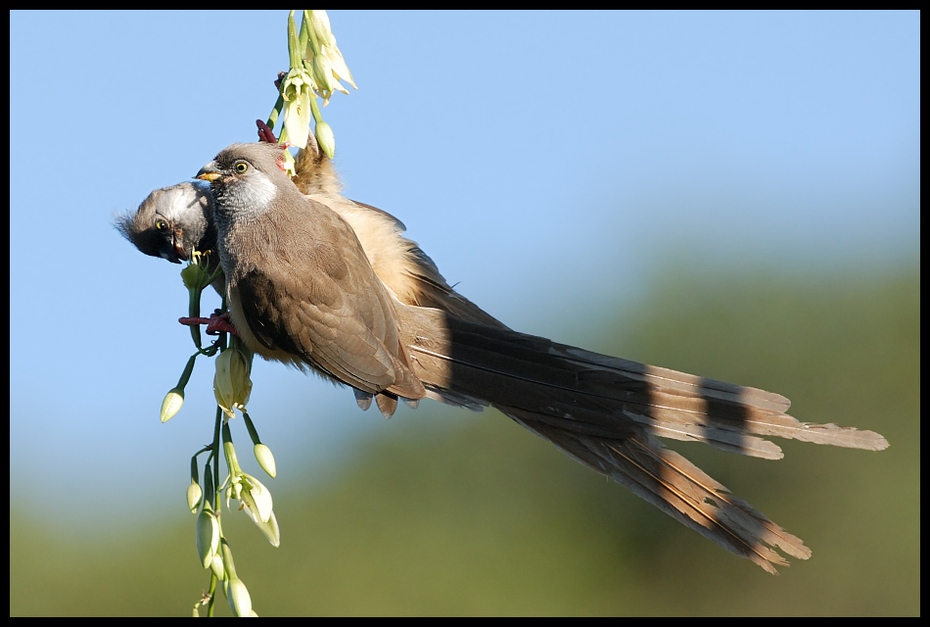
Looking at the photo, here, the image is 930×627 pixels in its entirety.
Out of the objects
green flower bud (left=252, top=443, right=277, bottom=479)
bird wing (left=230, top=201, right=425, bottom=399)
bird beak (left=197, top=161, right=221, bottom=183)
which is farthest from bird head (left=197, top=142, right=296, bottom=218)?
green flower bud (left=252, top=443, right=277, bottom=479)

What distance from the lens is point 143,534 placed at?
13.4 m

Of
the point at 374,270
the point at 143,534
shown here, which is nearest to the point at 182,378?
the point at 374,270

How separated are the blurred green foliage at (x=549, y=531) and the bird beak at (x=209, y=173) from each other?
849 centimetres

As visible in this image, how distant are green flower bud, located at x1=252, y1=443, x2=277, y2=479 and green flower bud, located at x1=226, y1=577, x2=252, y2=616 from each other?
0.34 metres

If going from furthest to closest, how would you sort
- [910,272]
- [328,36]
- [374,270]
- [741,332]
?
[910,272], [741,332], [374,270], [328,36]

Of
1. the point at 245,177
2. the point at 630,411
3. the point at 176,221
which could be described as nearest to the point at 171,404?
the point at 245,177

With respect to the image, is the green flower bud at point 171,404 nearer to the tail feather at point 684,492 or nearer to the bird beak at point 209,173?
the bird beak at point 209,173

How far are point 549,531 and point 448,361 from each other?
10026mm

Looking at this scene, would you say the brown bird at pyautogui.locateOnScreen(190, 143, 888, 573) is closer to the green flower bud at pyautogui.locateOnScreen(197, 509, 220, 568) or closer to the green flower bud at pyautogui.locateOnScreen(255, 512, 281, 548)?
the green flower bud at pyautogui.locateOnScreen(255, 512, 281, 548)

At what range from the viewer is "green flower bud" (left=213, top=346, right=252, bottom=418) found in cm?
303

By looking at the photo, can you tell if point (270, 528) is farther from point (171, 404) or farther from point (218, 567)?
point (171, 404)

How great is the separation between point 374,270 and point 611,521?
33.2 ft

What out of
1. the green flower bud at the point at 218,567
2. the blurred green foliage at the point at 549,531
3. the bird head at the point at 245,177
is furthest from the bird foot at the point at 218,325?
the blurred green foliage at the point at 549,531

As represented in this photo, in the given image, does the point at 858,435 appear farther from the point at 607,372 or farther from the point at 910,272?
the point at 910,272
